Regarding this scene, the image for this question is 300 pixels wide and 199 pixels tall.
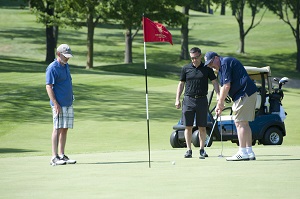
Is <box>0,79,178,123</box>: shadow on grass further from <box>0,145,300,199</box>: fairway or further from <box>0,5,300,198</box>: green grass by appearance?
<box>0,145,300,199</box>: fairway

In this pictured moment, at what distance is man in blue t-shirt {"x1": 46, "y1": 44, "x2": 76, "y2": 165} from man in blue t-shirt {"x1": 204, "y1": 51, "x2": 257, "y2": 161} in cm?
218

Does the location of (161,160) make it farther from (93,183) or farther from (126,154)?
(93,183)

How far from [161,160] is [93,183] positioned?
3501 mm

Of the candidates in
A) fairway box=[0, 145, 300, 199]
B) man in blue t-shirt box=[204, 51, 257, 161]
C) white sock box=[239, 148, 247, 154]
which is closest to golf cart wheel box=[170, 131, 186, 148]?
fairway box=[0, 145, 300, 199]

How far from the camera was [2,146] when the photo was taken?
1997 centimetres

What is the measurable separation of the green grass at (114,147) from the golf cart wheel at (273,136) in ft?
2.63

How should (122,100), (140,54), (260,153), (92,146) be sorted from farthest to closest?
(140,54), (122,100), (92,146), (260,153)

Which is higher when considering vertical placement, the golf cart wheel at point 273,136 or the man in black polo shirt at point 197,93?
the man in black polo shirt at point 197,93

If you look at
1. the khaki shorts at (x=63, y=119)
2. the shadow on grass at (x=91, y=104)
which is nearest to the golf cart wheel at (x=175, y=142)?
the khaki shorts at (x=63, y=119)

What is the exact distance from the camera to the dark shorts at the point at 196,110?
14.2 m

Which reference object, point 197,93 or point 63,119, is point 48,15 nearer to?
point 197,93

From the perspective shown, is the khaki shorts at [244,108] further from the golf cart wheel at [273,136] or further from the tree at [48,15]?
the tree at [48,15]

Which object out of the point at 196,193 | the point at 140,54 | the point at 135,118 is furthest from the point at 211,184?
the point at 140,54

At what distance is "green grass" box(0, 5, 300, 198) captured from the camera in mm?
9852
